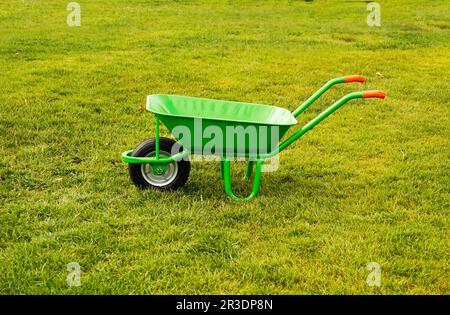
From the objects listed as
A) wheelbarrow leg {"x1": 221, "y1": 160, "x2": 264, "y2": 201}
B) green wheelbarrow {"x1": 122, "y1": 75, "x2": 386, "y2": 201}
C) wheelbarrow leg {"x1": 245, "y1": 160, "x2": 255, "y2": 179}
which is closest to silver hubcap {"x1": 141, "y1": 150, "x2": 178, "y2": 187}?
green wheelbarrow {"x1": 122, "y1": 75, "x2": 386, "y2": 201}

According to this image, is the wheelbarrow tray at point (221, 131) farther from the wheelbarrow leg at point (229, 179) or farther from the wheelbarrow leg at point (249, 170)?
the wheelbarrow leg at point (249, 170)

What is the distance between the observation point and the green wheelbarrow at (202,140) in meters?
3.96

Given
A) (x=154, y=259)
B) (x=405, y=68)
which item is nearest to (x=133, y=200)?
(x=154, y=259)

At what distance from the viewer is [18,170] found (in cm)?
470

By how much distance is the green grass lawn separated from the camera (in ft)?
11.0

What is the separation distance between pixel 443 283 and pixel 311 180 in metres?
1.66

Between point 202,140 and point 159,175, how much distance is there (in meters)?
0.54

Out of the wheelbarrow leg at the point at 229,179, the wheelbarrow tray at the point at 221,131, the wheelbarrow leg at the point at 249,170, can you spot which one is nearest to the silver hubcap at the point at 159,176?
the wheelbarrow tray at the point at 221,131

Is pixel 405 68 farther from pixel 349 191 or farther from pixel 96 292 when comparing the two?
pixel 96 292

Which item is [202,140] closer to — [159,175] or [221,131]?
[221,131]

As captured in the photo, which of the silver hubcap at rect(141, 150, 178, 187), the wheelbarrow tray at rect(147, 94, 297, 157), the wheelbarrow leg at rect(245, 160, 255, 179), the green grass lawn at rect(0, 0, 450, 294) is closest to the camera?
the green grass lawn at rect(0, 0, 450, 294)

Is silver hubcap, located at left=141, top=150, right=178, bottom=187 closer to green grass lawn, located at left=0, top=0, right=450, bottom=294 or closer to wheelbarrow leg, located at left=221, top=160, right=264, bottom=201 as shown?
green grass lawn, located at left=0, top=0, right=450, bottom=294

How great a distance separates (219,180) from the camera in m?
4.64

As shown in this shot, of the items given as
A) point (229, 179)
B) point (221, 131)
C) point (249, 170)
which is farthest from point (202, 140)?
point (249, 170)
